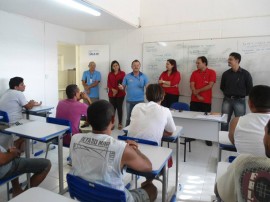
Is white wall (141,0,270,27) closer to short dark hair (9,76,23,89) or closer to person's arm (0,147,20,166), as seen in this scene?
short dark hair (9,76,23,89)

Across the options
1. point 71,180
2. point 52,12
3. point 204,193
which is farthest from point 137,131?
point 52,12

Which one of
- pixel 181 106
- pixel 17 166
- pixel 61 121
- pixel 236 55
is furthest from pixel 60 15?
pixel 236 55

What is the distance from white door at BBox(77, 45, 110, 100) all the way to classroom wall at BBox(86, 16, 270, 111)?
0.62ft

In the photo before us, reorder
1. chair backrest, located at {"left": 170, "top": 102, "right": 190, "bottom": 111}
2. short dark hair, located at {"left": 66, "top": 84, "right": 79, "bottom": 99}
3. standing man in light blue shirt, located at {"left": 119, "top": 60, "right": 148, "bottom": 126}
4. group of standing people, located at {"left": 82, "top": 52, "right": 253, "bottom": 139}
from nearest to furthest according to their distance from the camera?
1. short dark hair, located at {"left": 66, "top": 84, "right": 79, "bottom": 99}
2. chair backrest, located at {"left": 170, "top": 102, "right": 190, "bottom": 111}
3. group of standing people, located at {"left": 82, "top": 52, "right": 253, "bottom": 139}
4. standing man in light blue shirt, located at {"left": 119, "top": 60, "right": 148, "bottom": 126}

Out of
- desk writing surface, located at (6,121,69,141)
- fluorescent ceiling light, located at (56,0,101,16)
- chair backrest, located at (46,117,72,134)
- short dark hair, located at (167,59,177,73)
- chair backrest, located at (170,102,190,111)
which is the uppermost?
fluorescent ceiling light, located at (56,0,101,16)

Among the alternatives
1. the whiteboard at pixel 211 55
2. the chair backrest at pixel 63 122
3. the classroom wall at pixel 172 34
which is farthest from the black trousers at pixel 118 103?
the chair backrest at pixel 63 122

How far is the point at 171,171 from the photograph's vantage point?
3.26 m

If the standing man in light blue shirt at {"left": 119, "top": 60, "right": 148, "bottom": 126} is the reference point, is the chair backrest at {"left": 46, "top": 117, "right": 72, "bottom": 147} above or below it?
below

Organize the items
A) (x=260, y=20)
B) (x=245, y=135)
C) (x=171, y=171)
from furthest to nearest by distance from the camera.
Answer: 1. (x=260, y=20)
2. (x=171, y=171)
3. (x=245, y=135)

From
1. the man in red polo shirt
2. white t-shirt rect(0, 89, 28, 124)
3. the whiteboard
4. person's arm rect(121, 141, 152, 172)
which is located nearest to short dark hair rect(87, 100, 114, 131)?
person's arm rect(121, 141, 152, 172)

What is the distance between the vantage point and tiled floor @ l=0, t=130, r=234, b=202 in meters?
2.65

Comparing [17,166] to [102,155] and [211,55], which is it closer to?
[102,155]

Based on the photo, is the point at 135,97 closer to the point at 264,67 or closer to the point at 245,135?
the point at 264,67

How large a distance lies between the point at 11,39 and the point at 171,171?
3.82 metres
